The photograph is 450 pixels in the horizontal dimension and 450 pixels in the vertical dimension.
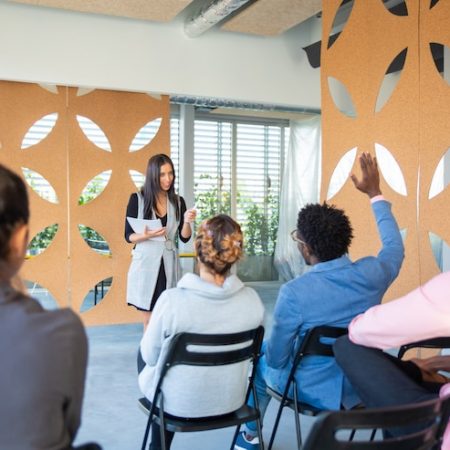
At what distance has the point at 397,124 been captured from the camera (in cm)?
375

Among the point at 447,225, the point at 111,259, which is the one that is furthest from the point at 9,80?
the point at 447,225

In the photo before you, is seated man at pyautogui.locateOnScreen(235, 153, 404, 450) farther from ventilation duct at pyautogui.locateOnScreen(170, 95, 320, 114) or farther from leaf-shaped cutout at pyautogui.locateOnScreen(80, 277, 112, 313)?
ventilation duct at pyautogui.locateOnScreen(170, 95, 320, 114)

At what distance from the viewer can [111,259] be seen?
5.48 meters

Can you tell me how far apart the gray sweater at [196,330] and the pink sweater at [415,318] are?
65 centimetres

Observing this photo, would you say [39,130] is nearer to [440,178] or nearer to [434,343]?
[440,178]

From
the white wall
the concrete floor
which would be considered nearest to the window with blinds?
the white wall

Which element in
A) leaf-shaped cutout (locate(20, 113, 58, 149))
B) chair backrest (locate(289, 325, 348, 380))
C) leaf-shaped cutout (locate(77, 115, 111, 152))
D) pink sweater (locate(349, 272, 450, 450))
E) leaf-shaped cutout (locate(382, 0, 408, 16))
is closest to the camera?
pink sweater (locate(349, 272, 450, 450))

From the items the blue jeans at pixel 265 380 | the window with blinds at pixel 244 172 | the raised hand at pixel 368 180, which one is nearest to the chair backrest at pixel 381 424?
the blue jeans at pixel 265 380

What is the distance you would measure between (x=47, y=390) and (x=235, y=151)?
8276mm

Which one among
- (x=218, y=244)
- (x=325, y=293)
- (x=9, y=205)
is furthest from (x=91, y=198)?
(x=9, y=205)

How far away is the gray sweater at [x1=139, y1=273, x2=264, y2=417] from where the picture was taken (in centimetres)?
210

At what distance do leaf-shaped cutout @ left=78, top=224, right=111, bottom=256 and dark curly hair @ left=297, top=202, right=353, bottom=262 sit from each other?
3318 mm

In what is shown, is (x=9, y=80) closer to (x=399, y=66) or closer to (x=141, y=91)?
(x=141, y=91)

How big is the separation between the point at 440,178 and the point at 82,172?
10.2 ft
